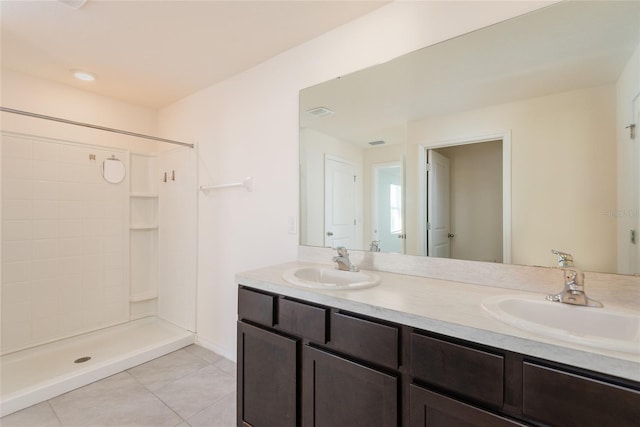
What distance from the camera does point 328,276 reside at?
172cm

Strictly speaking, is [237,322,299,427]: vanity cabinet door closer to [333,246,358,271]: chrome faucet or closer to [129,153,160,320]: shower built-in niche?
[333,246,358,271]: chrome faucet

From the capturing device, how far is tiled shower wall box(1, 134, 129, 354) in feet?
7.92

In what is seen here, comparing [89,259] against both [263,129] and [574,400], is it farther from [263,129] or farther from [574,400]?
[574,400]

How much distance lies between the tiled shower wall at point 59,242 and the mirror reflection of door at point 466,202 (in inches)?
124

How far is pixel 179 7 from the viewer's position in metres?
1.67

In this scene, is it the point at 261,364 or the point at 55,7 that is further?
the point at 55,7

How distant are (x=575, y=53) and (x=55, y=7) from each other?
8.84 ft

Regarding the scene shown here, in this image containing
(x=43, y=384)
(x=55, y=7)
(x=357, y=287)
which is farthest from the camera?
(x=43, y=384)

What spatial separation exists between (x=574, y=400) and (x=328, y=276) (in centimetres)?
116

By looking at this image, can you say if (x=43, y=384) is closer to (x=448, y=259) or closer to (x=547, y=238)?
(x=448, y=259)

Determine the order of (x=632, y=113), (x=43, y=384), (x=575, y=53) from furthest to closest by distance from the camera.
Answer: (x=43, y=384)
(x=575, y=53)
(x=632, y=113)

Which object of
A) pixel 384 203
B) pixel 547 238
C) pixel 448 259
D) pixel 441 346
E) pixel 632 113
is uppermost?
pixel 632 113

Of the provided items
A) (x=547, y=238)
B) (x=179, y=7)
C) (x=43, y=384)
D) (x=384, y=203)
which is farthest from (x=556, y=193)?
(x=43, y=384)

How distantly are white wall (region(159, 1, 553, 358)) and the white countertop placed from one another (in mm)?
793
